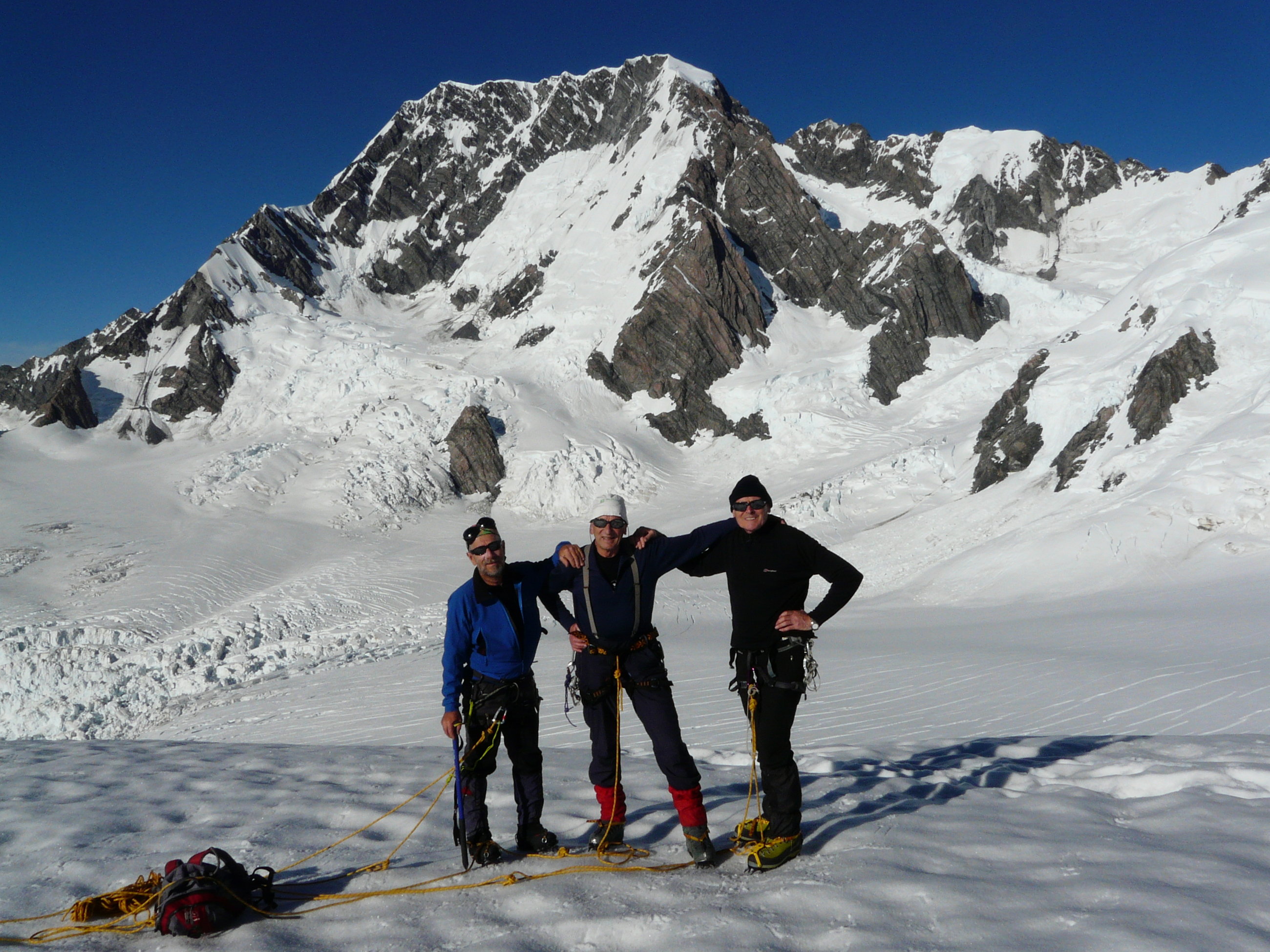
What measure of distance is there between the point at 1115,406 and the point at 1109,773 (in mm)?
26127

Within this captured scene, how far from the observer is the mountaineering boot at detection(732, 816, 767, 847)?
14.6ft

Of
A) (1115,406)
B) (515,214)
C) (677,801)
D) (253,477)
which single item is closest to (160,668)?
(253,477)

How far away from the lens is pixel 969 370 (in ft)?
156

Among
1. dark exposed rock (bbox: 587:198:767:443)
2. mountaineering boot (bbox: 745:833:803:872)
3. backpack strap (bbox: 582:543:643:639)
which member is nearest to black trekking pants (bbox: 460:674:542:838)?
backpack strap (bbox: 582:543:643:639)

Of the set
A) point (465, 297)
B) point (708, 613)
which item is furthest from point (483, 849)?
point (465, 297)

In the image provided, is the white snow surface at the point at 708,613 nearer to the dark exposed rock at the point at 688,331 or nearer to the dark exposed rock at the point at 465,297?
the dark exposed rock at the point at 688,331

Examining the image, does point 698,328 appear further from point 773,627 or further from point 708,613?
point 773,627

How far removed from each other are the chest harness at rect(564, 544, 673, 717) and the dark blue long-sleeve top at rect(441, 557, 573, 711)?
0.89 ft

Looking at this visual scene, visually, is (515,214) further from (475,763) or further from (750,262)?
(475,763)

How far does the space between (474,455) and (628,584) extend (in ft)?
153

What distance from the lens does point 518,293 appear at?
7250 cm

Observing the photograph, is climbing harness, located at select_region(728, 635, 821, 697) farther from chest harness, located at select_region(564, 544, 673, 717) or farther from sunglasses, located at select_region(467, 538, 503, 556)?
sunglasses, located at select_region(467, 538, 503, 556)

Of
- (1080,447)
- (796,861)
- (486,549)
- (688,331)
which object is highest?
(688,331)

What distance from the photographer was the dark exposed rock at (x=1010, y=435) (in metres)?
29.8
